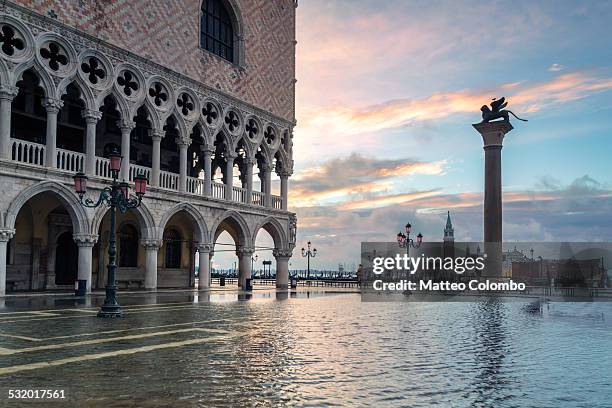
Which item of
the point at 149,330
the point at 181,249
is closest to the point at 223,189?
the point at 181,249

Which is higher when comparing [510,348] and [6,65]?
[6,65]

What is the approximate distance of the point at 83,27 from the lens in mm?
23969

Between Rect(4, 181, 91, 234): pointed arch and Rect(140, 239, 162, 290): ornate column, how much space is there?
3.59 meters

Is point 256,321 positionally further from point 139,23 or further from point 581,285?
point 581,285

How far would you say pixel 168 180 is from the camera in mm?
28609

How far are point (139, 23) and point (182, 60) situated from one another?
2.91 m

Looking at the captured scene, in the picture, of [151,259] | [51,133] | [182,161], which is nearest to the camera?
[51,133]

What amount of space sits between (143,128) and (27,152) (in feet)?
33.4

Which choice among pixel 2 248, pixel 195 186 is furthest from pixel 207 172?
pixel 2 248

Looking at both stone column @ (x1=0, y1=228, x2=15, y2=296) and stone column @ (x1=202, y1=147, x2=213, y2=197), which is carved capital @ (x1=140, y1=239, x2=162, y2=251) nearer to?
stone column @ (x1=202, y1=147, x2=213, y2=197)

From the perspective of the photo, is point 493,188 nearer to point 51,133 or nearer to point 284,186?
point 284,186

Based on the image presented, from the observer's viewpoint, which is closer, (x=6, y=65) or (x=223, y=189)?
(x=6, y=65)

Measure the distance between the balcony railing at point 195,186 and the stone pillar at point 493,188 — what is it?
46.7ft

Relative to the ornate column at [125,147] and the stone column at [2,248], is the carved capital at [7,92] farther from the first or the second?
the ornate column at [125,147]
